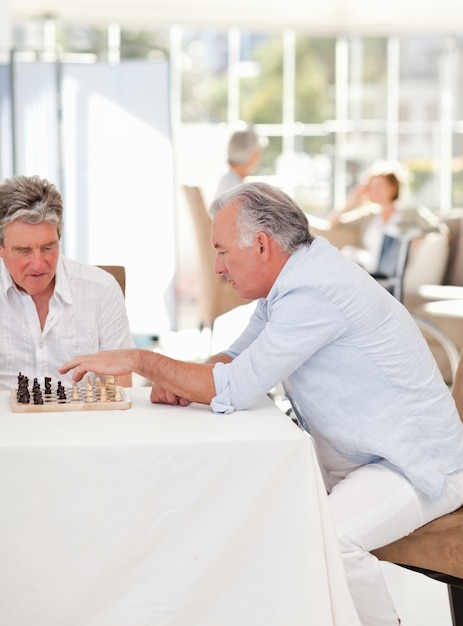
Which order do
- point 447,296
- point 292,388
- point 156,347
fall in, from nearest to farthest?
1. point 292,388
2. point 447,296
3. point 156,347

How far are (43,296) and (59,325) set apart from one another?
0.09 m

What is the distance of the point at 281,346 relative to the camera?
6.81 ft

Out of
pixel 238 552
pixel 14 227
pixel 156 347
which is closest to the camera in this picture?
pixel 238 552

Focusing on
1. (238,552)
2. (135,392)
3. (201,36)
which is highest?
(201,36)

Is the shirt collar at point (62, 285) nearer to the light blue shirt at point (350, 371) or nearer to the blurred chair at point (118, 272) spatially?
the blurred chair at point (118, 272)

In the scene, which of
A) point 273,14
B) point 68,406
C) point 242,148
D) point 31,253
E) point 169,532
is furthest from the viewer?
point 273,14

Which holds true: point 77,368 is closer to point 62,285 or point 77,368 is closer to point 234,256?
point 234,256

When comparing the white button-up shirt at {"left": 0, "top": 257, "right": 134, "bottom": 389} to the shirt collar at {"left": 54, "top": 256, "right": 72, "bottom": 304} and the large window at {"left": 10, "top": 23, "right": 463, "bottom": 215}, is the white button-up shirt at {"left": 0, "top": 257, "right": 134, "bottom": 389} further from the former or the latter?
the large window at {"left": 10, "top": 23, "right": 463, "bottom": 215}

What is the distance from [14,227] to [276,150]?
7931 millimetres

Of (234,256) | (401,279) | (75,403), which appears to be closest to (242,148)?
(401,279)

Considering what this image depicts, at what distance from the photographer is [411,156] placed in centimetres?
1038

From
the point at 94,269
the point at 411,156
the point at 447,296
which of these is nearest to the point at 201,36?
the point at 411,156

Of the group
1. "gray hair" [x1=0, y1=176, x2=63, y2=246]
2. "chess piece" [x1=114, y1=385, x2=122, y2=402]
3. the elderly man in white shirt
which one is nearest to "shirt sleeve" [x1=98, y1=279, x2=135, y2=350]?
the elderly man in white shirt

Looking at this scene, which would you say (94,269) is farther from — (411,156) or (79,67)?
(411,156)
